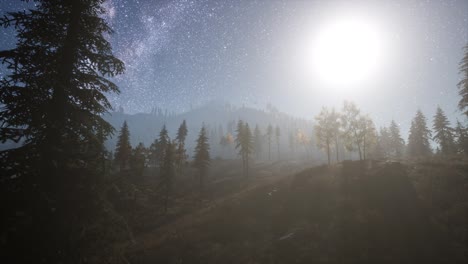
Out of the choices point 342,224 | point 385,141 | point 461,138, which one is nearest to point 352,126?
point 342,224

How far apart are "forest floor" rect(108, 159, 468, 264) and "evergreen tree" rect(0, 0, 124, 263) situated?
222 centimetres

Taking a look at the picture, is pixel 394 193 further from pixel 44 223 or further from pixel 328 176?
pixel 44 223

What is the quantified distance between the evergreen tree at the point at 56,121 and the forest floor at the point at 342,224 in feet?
7.27

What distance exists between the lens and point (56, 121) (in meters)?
7.08

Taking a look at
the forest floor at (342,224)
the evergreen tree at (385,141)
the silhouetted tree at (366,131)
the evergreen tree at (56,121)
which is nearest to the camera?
the evergreen tree at (56,121)

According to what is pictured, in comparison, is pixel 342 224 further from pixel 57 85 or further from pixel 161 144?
pixel 161 144

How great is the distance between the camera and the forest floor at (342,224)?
1287cm

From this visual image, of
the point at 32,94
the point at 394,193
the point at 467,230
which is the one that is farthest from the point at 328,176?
the point at 32,94

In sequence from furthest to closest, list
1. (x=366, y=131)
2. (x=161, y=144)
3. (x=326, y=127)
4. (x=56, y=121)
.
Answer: (x=161, y=144) < (x=326, y=127) < (x=366, y=131) < (x=56, y=121)

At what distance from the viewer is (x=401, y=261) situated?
1145 cm

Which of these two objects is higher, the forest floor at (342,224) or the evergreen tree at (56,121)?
the evergreen tree at (56,121)

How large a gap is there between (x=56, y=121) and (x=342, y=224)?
19.0 metres

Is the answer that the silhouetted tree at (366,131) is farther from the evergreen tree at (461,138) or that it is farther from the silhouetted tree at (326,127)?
the evergreen tree at (461,138)

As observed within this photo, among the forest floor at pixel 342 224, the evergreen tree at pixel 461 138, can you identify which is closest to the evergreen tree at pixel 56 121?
the forest floor at pixel 342 224
